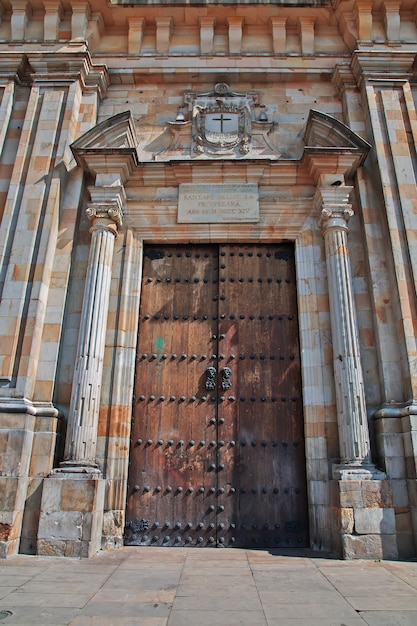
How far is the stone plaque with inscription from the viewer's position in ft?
21.5

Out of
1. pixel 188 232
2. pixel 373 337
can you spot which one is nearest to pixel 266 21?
pixel 188 232

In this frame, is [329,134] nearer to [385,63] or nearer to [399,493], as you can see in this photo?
[385,63]

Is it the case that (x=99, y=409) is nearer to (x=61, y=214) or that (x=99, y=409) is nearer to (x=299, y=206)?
(x=61, y=214)

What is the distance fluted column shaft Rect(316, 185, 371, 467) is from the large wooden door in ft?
1.93

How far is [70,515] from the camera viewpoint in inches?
192

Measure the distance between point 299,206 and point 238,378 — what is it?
2.56 meters

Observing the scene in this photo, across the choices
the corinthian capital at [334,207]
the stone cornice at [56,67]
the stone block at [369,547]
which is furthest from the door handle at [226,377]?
the stone cornice at [56,67]

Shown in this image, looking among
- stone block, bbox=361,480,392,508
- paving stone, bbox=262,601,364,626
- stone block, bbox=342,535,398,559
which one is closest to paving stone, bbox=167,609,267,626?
paving stone, bbox=262,601,364,626

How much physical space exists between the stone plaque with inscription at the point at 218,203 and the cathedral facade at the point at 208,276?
3cm

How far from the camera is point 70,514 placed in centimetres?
487

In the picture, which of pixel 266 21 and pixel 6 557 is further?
pixel 266 21

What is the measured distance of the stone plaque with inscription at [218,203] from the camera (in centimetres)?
655

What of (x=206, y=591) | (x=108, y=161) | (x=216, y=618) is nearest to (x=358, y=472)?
(x=206, y=591)

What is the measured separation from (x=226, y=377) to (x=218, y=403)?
336 millimetres
